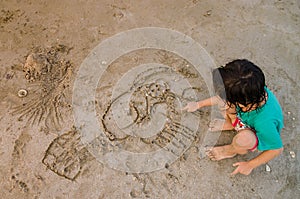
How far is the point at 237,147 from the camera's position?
5.20ft

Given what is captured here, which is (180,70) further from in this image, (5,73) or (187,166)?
(5,73)

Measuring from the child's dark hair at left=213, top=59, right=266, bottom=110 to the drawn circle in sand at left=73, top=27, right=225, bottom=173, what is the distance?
1.43 feet

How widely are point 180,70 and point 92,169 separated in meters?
0.81

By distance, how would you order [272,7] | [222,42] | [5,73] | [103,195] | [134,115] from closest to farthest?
[103,195], [134,115], [5,73], [222,42], [272,7]

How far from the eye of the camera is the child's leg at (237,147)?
1.50 meters

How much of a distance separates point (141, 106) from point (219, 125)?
45 cm

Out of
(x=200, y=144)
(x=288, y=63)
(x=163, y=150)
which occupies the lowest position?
(x=288, y=63)

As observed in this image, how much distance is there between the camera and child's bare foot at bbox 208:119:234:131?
5.77 ft

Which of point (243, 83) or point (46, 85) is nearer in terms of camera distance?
point (243, 83)

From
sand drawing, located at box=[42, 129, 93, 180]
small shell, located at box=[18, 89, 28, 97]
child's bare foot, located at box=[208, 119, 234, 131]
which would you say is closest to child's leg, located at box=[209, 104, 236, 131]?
child's bare foot, located at box=[208, 119, 234, 131]

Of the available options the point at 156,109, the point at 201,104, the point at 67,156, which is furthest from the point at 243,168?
the point at 67,156

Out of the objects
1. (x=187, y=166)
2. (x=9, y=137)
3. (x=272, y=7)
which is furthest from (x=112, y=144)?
(x=272, y=7)

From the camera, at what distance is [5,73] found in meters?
1.95

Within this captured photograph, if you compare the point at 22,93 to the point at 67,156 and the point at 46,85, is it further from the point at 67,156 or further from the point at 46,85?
the point at 67,156
